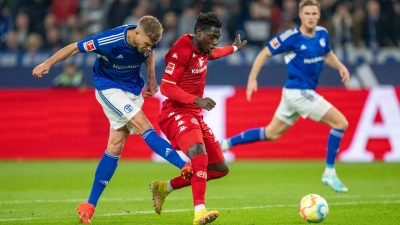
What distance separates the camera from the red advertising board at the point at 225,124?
49.8 ft

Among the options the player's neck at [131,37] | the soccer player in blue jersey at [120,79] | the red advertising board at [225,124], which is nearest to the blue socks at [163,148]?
the soccer player in blue jersey at [120,79]

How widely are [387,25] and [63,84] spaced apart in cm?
762

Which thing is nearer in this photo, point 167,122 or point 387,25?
point 167,122

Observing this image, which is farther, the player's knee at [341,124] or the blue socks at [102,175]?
the player's knee at [341,124]

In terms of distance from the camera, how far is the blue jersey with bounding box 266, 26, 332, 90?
1060 cm

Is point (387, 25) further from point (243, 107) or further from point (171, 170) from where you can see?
point (171, 170)

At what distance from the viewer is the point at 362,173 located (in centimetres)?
1338

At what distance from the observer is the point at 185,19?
18078 mm

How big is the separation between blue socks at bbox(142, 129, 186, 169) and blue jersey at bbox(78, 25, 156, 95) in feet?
2.35

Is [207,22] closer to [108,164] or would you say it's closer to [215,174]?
[215,174]

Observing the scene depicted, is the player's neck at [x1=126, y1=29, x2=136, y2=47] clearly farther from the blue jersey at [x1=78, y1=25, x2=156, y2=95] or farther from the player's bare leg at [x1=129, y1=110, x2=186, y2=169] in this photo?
the player's bare leg at [x1=129, y1=110, x2=186, y2=169]

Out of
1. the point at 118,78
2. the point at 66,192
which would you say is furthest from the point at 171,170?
the point at 118,78

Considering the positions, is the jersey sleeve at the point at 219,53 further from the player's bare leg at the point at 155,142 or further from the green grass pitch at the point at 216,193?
the green grass pitch at the point at 216,193

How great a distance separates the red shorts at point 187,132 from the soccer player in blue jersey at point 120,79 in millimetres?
158
